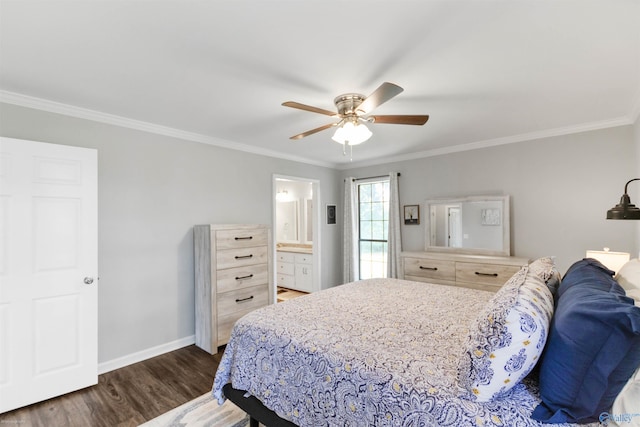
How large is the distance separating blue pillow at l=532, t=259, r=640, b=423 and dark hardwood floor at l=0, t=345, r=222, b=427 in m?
2.49

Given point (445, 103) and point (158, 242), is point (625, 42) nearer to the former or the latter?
point (445, 103)

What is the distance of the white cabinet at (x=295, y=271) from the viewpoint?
550 centimetres

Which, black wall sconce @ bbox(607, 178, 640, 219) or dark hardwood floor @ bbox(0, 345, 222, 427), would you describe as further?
dark hardwood floor @ bbox(0, 345, 222, 427)

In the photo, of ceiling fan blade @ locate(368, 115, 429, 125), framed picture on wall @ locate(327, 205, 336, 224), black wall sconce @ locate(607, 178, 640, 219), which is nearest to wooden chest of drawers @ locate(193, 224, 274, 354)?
framed picture on wall @ locate(327, 205, 336, 224)

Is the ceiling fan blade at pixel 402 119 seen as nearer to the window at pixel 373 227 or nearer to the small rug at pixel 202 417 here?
the small rug at pixel 202 417

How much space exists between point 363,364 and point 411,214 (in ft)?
11.8

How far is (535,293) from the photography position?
134 cm

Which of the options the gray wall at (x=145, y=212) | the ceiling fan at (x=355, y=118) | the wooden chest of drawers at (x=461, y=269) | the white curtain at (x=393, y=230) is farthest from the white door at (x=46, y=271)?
the white curtain at (x=393, y=230)

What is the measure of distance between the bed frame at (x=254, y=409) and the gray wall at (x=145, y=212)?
1.70m

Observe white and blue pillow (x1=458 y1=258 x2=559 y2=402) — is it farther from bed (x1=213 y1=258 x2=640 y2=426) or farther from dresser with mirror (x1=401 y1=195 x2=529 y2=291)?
dresser with mirror (x1=401 y1=195 x2=529 y2=291)

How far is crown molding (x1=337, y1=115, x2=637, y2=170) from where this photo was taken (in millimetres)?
3129

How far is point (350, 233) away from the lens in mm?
5332

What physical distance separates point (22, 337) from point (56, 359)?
0.31 m

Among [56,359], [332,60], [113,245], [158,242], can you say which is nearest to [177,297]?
[158,242]
